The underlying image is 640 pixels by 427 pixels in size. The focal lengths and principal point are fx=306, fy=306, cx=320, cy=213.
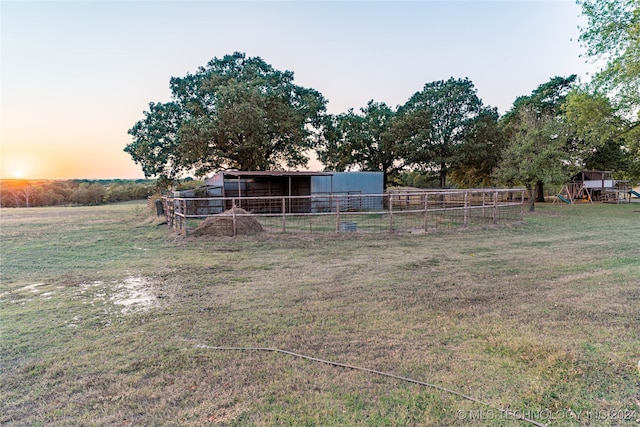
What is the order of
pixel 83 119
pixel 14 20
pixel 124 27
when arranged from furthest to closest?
pixel 83 119, pixel 124 27, pixel 14 20

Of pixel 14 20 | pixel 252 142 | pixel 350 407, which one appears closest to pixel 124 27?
pixel 14 20

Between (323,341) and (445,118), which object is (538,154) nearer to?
(445,118)

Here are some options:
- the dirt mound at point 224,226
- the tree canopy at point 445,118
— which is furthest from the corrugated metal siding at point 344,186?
the dirt mound at point 224,226

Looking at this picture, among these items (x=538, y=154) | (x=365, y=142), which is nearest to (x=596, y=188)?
(x=538, y=154)

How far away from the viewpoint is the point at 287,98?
20.2 metres

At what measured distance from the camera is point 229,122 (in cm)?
1711

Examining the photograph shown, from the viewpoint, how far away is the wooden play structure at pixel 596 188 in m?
25.2

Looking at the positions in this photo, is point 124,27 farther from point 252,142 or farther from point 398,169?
point 398,169

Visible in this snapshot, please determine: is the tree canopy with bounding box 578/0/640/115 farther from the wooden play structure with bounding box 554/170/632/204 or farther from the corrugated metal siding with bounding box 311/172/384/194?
the wooden play structure with bounding box 554/170/632/204

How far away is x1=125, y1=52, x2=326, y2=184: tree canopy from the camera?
17.1 meters

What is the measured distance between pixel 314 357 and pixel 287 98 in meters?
19.9

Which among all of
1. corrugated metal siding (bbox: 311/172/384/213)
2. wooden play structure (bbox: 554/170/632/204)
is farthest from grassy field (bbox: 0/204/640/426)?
wooden play structure (bbox: 554/170/632/204)

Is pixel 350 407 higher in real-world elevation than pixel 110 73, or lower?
lower

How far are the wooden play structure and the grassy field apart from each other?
25831mm
